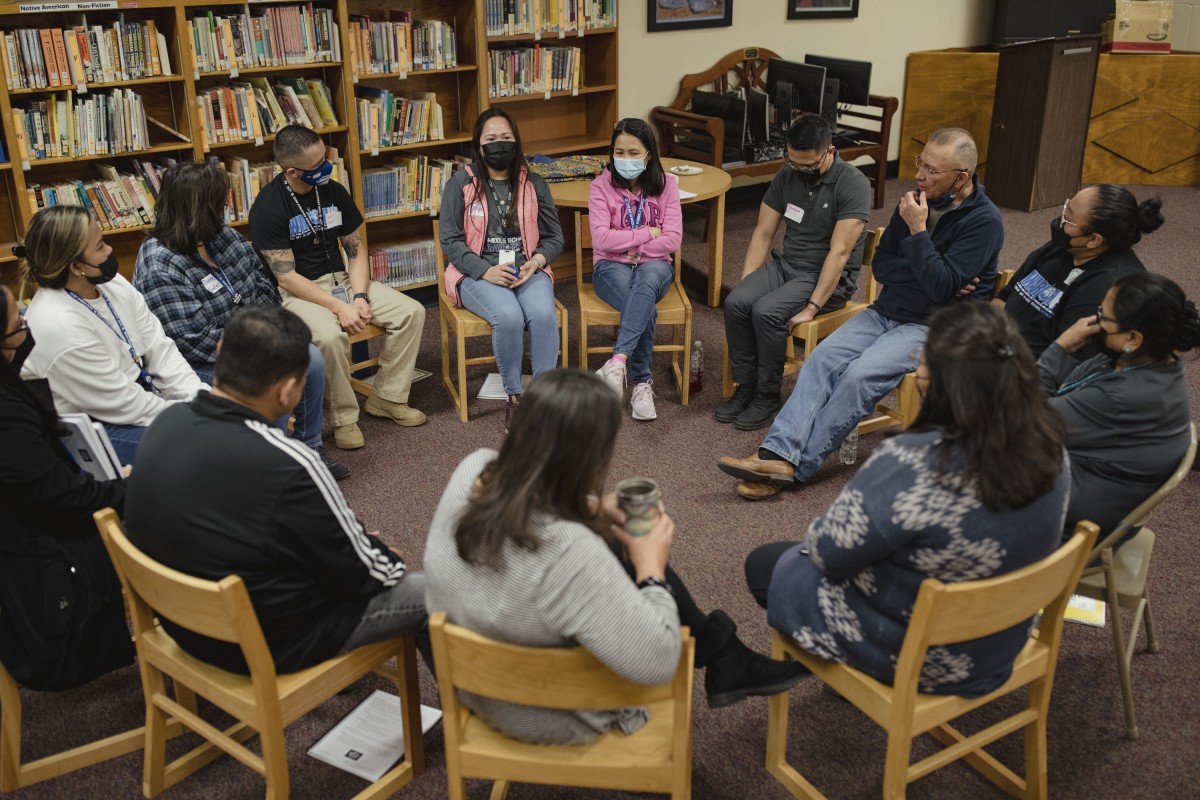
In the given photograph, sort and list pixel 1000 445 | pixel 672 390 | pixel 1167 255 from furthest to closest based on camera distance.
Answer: pixel 1167 255 < pixel 672 390 < pixel 1000 445

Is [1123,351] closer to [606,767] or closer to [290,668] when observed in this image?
[606,767]

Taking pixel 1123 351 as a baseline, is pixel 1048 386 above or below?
below

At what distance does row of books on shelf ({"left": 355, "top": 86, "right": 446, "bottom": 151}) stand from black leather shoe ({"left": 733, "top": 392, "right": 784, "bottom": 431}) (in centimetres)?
215

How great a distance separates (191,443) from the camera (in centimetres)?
179

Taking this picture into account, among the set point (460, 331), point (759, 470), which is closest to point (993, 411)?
point (759, 470)

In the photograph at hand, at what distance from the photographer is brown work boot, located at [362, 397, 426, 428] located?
155 inches

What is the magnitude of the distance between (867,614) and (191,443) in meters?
1.26

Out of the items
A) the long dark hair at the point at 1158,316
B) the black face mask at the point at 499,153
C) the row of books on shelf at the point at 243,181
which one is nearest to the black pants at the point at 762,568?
the long dark hair at the point at 1158,316

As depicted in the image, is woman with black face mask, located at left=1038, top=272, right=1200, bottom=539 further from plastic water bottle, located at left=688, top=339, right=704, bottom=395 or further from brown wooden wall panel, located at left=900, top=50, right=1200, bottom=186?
brown wooden wall panel, located at left=900, top=50, right=1200, bottom=186

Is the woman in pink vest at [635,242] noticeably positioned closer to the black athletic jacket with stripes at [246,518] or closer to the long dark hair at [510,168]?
the long dark hair at [510,168]

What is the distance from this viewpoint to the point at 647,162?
4035 millimetres

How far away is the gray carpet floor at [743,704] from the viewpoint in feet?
7.23

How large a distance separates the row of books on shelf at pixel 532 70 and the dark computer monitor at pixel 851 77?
156 centimetres

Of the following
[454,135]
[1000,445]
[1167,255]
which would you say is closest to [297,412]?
[454,135]
